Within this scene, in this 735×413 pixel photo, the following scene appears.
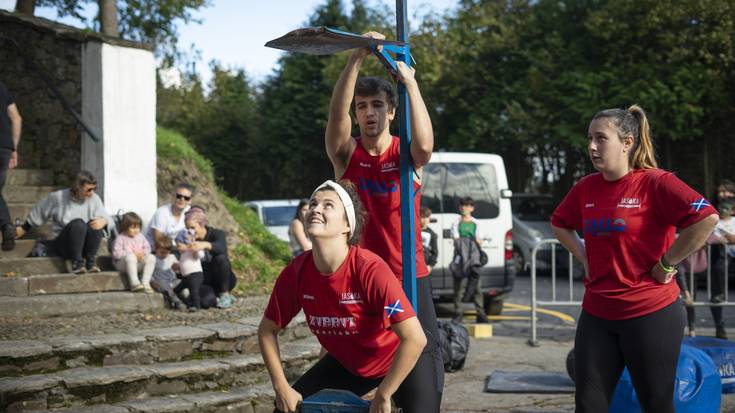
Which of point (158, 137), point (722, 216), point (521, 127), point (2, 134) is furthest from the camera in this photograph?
point (521, 127)

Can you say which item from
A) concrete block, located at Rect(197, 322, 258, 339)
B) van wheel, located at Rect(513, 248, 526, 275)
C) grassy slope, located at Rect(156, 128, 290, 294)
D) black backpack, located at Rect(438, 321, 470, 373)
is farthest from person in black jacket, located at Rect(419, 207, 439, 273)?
van wheel, located at Rect(513, 248, 526, 275)

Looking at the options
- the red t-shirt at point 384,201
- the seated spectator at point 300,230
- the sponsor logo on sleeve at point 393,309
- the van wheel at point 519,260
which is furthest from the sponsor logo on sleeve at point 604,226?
the van wheel at point 519,260

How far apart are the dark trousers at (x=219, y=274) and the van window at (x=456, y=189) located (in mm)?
4222

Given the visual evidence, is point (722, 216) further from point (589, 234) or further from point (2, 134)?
point (2, 134)

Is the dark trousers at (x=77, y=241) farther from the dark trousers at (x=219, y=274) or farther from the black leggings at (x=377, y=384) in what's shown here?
the black leggings at (x=377, y=384)

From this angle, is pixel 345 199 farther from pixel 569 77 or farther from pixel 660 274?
pixel 569 77

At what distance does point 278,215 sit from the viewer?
19.6 meters

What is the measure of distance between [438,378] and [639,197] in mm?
1281

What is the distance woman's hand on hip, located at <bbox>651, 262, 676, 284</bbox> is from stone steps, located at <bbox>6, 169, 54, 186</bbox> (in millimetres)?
8209

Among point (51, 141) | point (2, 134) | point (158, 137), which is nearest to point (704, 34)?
point (158, 137)

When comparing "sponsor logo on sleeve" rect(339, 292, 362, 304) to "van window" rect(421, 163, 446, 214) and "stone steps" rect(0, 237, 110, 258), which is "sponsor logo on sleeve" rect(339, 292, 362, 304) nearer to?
"stone steps" rect(0, 237, 110, 258)

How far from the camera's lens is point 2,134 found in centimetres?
838

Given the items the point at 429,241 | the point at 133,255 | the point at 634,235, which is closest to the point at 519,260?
the point at 429,241

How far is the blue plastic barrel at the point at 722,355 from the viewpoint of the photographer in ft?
22.0
